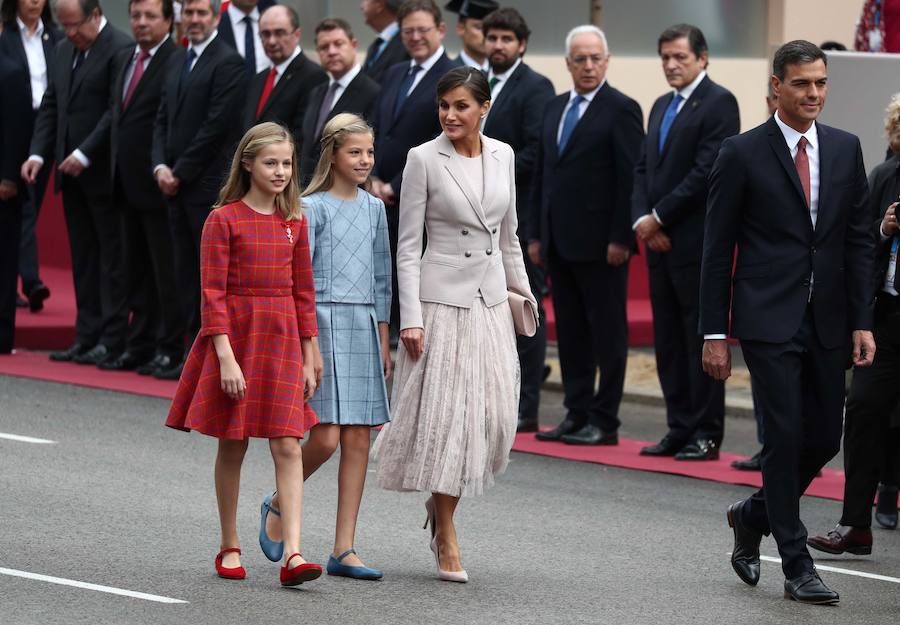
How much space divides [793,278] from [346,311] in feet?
5.66

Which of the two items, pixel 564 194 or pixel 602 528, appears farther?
pixel 564 194

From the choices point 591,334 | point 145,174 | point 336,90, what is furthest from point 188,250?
point 591,334

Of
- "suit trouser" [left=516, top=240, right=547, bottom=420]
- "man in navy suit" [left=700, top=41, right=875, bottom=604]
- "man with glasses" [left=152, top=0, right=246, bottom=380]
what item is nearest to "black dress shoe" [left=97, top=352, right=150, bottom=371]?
"man with glasses" [left=152, top=0, right=246, bottom=380]

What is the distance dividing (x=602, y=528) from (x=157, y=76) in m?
5.71

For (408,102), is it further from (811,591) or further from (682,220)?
(811,591)

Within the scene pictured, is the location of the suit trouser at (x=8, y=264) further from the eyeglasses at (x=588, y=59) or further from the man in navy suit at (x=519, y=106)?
the eyeglasses at (x=588, y=59)

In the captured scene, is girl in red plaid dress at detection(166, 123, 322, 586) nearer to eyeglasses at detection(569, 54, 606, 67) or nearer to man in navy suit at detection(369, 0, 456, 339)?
eyeglasses at detection(569, 54, 606, 67)

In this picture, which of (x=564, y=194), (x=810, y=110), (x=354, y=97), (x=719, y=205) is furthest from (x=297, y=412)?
(x=354, y=97)

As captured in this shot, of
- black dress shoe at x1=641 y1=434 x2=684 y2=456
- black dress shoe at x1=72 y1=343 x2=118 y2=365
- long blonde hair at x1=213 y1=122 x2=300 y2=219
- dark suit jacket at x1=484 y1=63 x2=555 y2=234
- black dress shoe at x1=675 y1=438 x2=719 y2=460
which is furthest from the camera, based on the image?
black dress shoe at x1=72 y1=343 x2=118 y2=365

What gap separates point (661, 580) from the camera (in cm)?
765

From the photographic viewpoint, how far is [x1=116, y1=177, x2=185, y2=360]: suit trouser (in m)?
13.1

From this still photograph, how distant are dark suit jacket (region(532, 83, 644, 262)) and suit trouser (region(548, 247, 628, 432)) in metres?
0.14

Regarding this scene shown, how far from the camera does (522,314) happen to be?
7.68m

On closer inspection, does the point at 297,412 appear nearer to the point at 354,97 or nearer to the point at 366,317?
the point at 366,317
